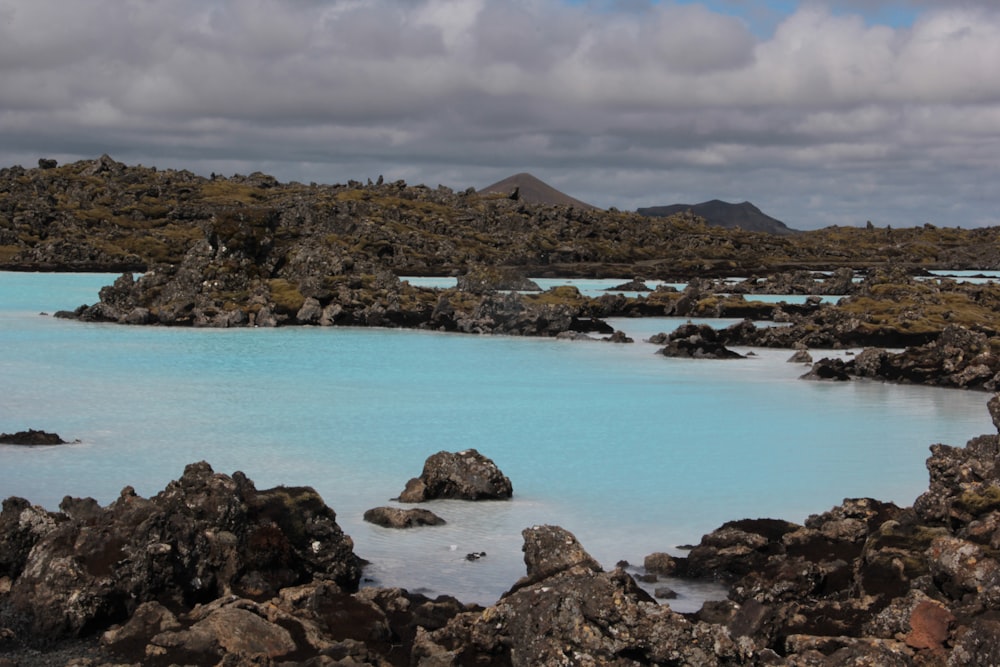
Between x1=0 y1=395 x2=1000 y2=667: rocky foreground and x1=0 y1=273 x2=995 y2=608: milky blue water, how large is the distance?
5.18 feet

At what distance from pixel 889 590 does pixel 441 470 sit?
31.4 feet

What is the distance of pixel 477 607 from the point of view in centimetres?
1336

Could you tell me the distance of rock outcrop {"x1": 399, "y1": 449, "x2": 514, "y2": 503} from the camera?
2108 centimetres

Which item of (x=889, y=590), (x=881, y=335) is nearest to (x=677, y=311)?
(x=881, y=335)

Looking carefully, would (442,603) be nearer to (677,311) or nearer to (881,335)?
(881,335)

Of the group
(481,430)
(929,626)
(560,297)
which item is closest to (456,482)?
(481,430)

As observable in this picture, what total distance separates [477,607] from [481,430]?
57.4ft

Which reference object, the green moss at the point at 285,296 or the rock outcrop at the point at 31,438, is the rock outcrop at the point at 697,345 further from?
the rock outcrop at the point at 31,438

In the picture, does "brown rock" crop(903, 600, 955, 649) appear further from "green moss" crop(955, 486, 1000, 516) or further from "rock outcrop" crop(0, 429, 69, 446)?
"rock outcrop" crop(0, 429, 69, 446)

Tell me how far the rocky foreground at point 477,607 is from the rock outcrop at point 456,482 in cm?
467

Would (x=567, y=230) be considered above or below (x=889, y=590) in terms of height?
above

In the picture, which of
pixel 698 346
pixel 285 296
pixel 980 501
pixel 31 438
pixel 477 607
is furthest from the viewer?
pixel 285 296

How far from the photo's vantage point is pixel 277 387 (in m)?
→ 38.5

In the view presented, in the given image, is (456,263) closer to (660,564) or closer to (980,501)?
(660,564)
